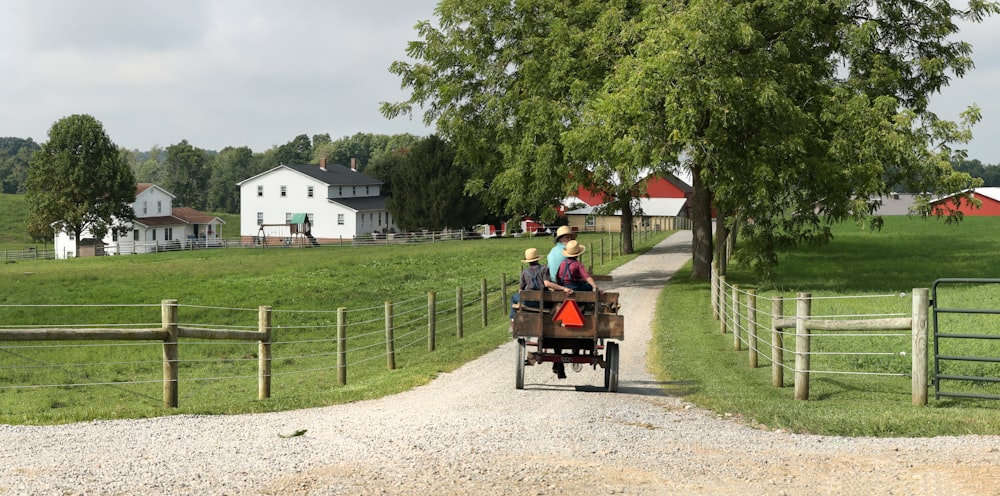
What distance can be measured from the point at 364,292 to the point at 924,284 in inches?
765

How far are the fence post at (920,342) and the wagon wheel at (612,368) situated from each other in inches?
146

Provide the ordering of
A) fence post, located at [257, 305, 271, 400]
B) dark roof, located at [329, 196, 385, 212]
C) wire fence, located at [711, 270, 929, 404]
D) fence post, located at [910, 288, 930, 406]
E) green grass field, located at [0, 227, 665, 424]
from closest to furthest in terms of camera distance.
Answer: fence post, located at [910, 288, 930, 406], wire fence, located at [711, 270, 929, 404], fence post, located at [257, 305, 271, 400], green grass field, located at [0, 227, 665, 424], dark roof, located at [329, 196, 385, 212]

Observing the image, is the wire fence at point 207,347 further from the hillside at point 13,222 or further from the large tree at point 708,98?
the hillside at point 13,222

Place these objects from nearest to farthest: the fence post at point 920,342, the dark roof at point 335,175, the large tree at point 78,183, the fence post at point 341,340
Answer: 1. the fence post at point 920,342
2. the fence post at point 341,340
3. the large tree at point 78,183
4. the dark roof at point 335,175

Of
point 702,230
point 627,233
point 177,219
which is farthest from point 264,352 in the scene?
point 177,219

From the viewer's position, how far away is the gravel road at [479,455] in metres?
8.17

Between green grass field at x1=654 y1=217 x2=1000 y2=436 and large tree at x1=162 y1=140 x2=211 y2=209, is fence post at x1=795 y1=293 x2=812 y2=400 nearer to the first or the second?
green grass field at x1=654 y1=217 x2=1000 y2=436

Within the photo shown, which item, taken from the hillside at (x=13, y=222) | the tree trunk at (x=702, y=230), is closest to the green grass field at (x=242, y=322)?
the tree trunk at (x=702, y=230)

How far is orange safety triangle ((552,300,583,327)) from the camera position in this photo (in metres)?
13.0

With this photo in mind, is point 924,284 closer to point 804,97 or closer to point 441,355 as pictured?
point 804,97

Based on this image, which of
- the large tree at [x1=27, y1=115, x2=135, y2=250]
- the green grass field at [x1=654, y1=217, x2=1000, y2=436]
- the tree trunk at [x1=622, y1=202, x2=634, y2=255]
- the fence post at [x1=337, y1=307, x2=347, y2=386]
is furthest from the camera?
the large tree at [x1=27, y1=115, x2=135, y2=250]

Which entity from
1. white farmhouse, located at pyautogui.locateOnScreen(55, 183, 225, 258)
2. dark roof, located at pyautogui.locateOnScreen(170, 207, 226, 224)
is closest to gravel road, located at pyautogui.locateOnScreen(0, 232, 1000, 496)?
white farmhouse, located at pyautogui.locateOnScreen(55, 183, 225, 258)

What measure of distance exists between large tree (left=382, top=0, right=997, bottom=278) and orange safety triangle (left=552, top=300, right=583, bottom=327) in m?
15.3

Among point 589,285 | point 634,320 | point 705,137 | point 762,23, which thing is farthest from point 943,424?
point 762,23
